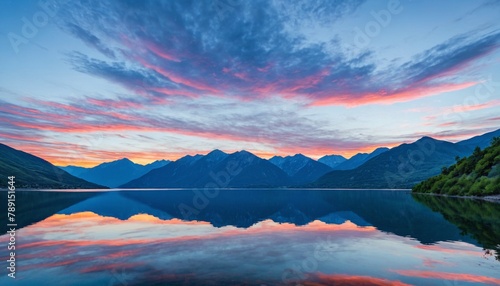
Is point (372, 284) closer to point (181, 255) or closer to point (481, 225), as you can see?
point (181, 255)

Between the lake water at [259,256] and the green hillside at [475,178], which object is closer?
the lake water at [259,256]

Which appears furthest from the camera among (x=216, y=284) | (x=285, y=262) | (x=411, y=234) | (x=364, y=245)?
(x=411, y=234)

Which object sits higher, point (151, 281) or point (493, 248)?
point (151, 281)

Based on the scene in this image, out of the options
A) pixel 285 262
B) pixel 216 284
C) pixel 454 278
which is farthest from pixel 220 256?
pixel 454 278

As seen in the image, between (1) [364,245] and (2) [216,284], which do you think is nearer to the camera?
(2) [216,284]

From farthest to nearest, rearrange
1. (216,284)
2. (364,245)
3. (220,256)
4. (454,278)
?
(364,245) → (220,256) → (454,278) → (216,284)

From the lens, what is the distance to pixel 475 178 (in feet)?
468

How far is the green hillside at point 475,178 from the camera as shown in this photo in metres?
123

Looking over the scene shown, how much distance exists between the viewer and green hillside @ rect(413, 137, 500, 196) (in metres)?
123

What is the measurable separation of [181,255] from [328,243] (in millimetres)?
19662

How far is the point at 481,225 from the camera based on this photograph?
161 ft

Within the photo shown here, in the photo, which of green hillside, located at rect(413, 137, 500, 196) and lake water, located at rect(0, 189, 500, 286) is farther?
green hillside, located at rect(413, 137, 500, 196)

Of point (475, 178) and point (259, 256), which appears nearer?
point (259, 256)

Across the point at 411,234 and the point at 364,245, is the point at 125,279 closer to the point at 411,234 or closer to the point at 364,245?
the point at 364,245
